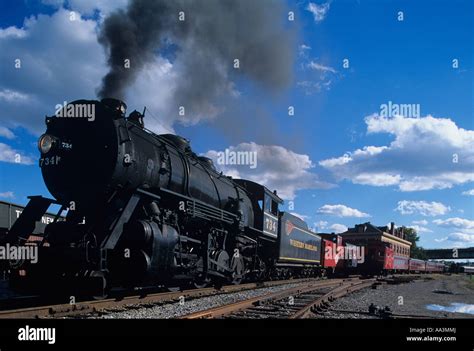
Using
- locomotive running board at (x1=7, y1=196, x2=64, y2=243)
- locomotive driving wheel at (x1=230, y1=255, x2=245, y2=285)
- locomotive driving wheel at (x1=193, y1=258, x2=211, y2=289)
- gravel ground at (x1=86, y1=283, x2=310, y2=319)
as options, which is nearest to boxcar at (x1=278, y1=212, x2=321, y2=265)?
locomotive driving wheel at (x1=230, y1=255, x2=245, y2=285)

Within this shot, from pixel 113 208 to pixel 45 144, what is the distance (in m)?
1.94

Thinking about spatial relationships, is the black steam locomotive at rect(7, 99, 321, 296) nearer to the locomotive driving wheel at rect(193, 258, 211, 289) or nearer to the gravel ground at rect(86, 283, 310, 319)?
the locomotive driving wheel at rect(193, 258, 211, 289)

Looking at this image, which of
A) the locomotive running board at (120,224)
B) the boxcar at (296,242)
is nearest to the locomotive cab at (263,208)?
the boxcar at (296,242)

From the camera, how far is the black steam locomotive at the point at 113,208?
8.15m

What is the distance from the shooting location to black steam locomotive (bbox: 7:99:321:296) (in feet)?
26.7

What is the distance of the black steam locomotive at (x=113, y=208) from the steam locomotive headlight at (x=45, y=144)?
2 centimetres

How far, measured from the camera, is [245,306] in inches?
348

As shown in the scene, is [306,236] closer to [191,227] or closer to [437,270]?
[191,227]

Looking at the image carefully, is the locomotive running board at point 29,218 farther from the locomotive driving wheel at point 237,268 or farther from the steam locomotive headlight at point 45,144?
the locomotive driving wheel at point 237,268

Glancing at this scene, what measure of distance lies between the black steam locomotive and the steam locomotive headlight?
19 mm

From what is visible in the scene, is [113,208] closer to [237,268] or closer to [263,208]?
[237,268]

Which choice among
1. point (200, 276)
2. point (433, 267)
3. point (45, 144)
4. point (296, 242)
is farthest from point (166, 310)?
point (433, 267)
